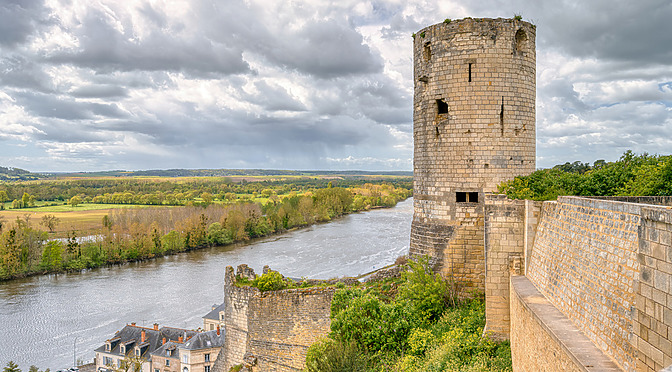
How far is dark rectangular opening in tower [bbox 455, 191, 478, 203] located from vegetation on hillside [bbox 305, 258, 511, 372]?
1.64 meters

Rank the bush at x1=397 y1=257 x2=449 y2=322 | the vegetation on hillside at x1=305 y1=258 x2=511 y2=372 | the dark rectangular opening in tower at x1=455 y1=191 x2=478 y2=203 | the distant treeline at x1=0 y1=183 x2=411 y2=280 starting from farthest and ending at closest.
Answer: the distant treeline at x1=0 y1=183 x2=411 y2=280
the dark rectangular opening in tower at x1=455 y1=191 x2=478 y2=203
the bush at x1=397 y1=257 x2=449 y2=322
the vegetation on hillside at x1=305 y1=258 x2=511 y2=372

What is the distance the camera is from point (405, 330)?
1015 cm

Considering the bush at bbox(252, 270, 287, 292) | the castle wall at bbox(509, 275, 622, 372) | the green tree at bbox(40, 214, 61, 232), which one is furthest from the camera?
the green tree at bbox(40, 214, 61, 232)

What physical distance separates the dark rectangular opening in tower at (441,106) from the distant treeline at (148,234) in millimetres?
42596

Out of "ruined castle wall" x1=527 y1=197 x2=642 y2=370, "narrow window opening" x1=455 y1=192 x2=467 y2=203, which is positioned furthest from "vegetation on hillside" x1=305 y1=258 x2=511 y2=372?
"ruined castle wall" x1=527 y1=197 x2=642 y2=370

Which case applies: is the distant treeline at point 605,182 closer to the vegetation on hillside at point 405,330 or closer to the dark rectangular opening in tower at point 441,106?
the dark rectangular opening in tower at point 441,106

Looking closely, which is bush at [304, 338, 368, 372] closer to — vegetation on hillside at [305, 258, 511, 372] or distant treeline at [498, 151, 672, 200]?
vegetation on hillside at [305, 258, 511, 372]

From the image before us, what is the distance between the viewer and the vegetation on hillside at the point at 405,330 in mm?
8633

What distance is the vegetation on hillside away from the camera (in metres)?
8.63

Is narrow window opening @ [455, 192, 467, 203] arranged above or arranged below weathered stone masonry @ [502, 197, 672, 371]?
above

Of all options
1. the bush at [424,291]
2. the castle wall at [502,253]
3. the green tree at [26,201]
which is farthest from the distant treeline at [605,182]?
the green tree at [26,201]

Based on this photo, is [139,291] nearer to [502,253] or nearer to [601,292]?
[502,253]

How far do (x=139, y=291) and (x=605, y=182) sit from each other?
1235 inches

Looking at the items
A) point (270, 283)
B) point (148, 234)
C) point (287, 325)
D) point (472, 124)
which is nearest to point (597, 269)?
point (472, 124)
